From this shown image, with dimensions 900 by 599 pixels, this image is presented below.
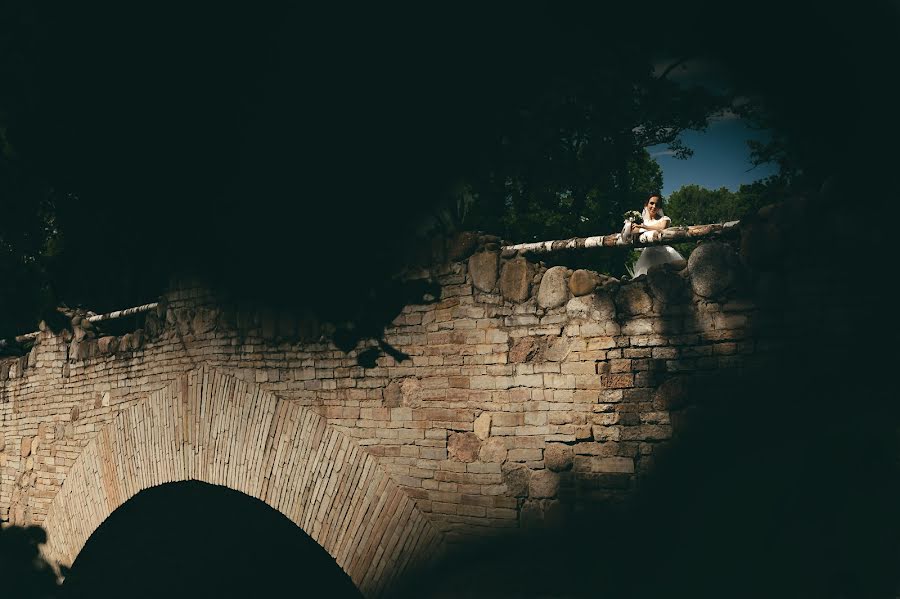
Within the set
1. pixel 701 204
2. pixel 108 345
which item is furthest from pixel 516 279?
pixel 701 204

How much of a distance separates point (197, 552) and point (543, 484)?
17.7ft

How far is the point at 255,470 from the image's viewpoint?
220 inches

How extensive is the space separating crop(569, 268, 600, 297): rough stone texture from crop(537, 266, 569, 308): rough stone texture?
5cm

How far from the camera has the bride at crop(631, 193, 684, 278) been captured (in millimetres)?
4094

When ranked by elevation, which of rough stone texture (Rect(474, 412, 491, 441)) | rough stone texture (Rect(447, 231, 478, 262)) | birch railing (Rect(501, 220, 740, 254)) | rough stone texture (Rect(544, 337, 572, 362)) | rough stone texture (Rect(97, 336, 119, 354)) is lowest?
rough stone texture (Rect(474, 412, 491, 441))

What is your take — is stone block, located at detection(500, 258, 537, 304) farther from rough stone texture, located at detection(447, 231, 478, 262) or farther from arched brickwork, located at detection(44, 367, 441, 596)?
arched brickwork, located at detection(44, 367, 441, 596)

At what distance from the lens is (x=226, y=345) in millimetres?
5934

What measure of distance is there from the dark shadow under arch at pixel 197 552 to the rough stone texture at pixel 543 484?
3544 mm

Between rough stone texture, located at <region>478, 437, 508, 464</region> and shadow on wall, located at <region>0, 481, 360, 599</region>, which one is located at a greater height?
rough stone texture, located at <region>478, 437, 508, 464</region>

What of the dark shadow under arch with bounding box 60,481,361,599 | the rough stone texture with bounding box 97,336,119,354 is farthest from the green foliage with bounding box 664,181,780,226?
the rough stone texture with bounding box 97,336,119,354

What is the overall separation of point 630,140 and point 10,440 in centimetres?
921

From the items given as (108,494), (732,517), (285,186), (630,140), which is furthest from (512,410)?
(630,140)

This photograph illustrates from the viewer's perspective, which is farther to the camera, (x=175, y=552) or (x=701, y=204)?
(x=701, y=204)

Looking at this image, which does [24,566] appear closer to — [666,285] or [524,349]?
[524,349]
